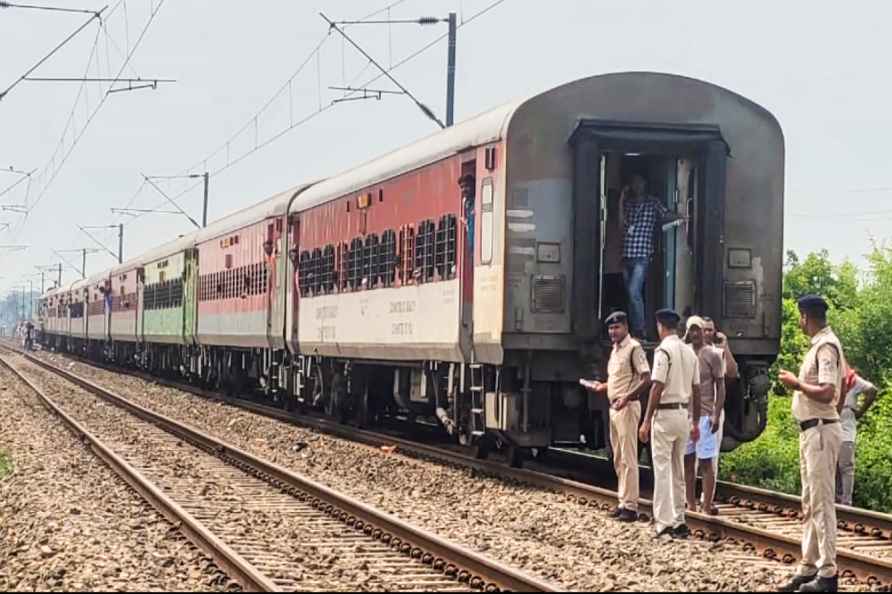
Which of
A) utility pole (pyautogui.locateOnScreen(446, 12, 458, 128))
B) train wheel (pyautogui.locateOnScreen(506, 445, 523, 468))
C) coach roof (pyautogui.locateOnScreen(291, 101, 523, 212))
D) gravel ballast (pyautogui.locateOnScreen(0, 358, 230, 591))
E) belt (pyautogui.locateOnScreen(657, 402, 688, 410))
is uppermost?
utility pole (pyautogui.locateOnScreen(446, 12, 458, 128))

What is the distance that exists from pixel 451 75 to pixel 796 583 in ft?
51.6

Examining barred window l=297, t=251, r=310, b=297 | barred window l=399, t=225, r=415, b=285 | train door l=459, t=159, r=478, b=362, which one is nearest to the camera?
train door l=459, t=159, r=478, b=362

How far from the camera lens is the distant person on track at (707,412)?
36.8 feet

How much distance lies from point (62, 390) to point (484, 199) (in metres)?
20.5

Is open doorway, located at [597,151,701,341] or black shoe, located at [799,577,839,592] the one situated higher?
open doorway, located at [597,151,701,341]

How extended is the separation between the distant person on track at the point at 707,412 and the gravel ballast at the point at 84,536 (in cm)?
403

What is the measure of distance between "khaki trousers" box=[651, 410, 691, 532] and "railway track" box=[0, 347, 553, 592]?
1719mm

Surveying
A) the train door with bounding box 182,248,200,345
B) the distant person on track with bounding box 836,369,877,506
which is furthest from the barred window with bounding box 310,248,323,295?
the train door with bounding box 182,248,200,345

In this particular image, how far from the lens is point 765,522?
1112 centimetres

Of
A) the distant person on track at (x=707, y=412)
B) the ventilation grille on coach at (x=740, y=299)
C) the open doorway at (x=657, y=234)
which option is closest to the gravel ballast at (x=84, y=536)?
the distant person on track at (x=707, y=412)

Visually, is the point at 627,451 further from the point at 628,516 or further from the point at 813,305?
the point at 813,305

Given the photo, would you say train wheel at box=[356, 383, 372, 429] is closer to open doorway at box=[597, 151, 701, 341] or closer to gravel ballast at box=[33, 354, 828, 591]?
gravel ballast at box=[33, 354, 828, 591]

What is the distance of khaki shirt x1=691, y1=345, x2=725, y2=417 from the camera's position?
11.2m

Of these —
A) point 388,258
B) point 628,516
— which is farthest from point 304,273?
point 628,516
